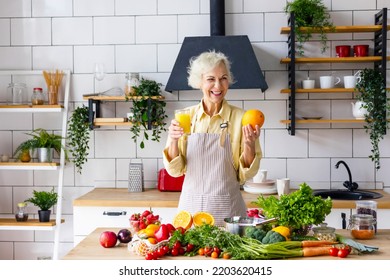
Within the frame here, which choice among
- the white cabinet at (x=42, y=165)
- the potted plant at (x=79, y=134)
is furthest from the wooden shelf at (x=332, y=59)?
the white cabinet at (x=42, y=165)

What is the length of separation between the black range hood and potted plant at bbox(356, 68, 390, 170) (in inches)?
27.6

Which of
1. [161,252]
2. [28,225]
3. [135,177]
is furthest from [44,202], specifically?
[161,252]

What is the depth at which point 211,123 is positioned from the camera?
333cm

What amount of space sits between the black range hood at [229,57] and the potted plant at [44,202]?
1.18 meters

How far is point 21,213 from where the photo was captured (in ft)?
14.9

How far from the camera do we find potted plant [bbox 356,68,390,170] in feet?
14.1

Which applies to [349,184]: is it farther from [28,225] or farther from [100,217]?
[28,225]

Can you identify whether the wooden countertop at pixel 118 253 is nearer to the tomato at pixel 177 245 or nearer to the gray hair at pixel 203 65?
the tomato at pixel 177 245

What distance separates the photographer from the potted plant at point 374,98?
429 centimetres

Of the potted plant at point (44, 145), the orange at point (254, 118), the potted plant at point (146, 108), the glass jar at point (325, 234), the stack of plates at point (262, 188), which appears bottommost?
the glass jar at point (325, 234)

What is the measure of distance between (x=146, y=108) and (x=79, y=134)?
540 millimetres

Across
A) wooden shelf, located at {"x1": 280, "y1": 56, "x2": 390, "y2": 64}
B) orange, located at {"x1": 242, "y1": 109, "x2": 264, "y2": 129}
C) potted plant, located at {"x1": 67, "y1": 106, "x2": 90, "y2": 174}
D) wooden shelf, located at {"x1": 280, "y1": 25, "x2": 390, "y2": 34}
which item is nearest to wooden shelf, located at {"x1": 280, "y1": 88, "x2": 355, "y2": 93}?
wooden shelf, located at {"x1": 280, "y1": 56, "x2": 390, "y2": 64}

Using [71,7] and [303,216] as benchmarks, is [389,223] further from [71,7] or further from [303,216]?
[71,7]
